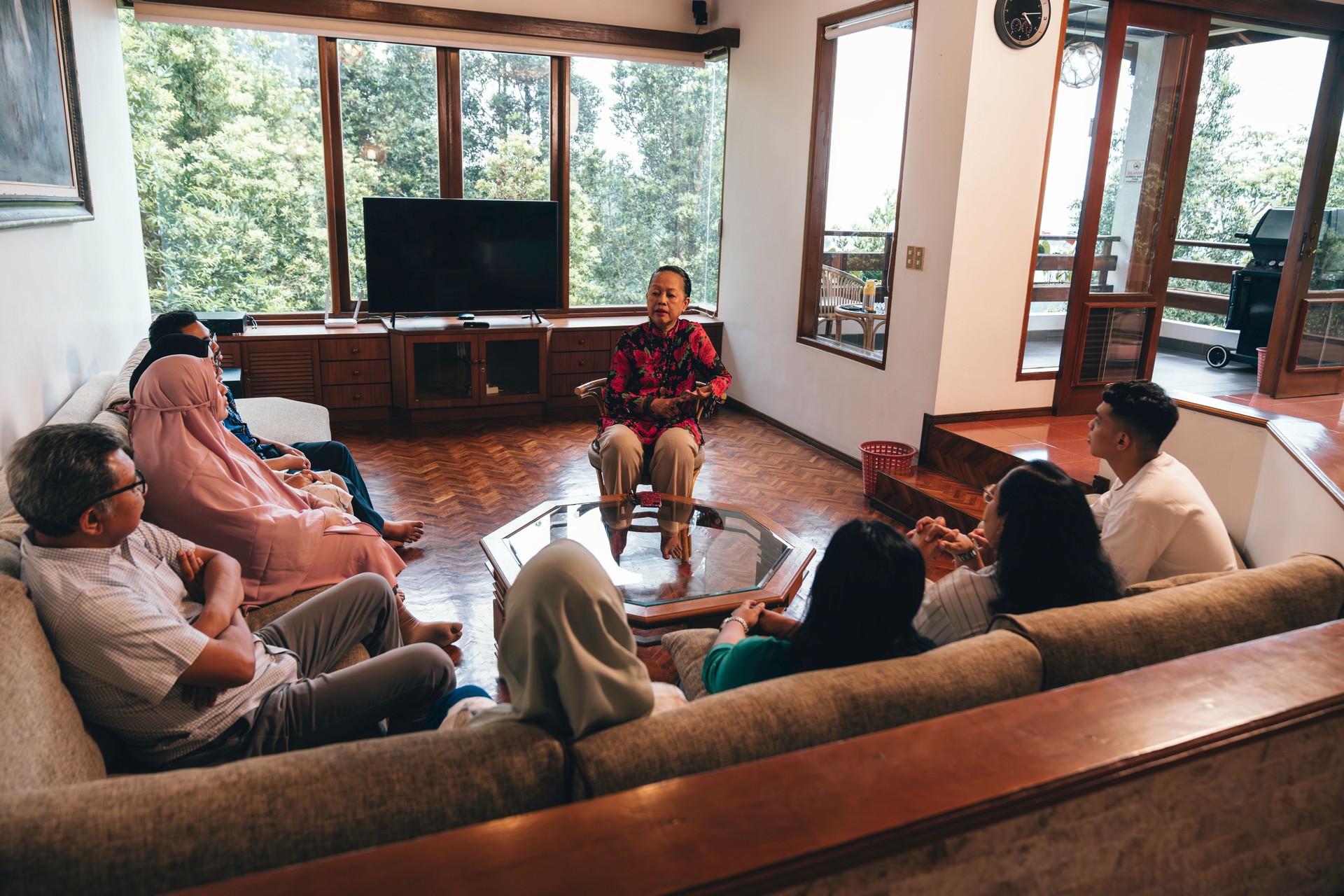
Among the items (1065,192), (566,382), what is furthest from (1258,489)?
(566,382)

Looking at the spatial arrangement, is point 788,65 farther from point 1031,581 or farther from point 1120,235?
point 1031,581

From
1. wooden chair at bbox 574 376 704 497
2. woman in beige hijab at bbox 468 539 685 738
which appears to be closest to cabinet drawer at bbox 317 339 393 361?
wooden chair at bbox 574 376 704 497

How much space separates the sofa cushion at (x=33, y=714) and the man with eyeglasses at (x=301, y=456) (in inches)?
59.7

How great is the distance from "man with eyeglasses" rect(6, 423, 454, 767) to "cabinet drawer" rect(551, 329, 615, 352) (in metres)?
4.20

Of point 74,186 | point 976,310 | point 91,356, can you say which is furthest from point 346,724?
point 976,310

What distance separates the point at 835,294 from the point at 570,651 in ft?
14.8

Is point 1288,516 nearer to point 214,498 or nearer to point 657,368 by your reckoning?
point 657,368

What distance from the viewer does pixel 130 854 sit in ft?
3.02

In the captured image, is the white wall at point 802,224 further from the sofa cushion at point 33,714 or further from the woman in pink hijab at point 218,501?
the sofa cushion at point 33,714

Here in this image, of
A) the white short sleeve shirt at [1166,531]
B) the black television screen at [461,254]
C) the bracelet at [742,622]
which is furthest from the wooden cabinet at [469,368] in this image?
the white short sleeve shirt at [1166,531]

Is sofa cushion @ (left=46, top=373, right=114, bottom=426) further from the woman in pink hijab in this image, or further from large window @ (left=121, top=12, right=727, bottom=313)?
large window @ (left=121, top=12, right=727, bottom=313)

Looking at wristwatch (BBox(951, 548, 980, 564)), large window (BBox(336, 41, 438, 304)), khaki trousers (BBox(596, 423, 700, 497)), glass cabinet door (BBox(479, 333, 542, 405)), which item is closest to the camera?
wristwatch (BBox(951, 548, 980, 564))

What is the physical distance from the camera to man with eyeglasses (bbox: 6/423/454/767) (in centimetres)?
151

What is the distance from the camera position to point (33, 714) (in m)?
1.31
